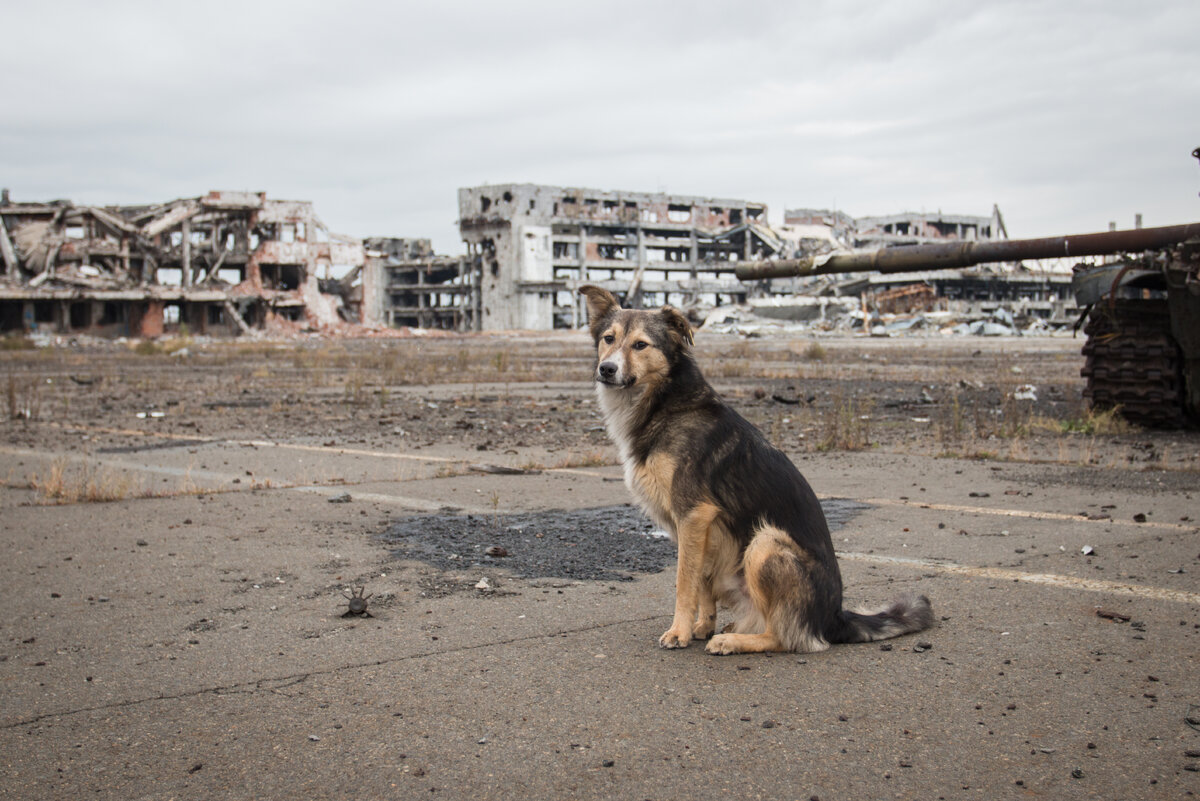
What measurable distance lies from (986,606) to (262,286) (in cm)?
7235

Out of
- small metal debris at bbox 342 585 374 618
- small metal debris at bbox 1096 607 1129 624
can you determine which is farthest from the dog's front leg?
small metal debris at bbox 1096 607 1129 624

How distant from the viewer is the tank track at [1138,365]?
12.8m

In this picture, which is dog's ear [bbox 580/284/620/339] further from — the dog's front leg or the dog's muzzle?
the dog's front leg

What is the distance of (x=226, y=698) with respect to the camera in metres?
3.80

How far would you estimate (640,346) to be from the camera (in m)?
4.95

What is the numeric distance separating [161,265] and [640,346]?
245ft

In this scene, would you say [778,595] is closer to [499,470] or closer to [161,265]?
[499,470]

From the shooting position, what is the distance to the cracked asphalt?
313 cm

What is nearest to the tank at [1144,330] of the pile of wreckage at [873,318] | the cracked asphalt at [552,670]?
the cracked asphalt at [552,670]

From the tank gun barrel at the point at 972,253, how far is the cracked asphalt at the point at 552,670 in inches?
115

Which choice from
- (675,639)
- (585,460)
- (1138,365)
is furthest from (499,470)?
(1138,365)

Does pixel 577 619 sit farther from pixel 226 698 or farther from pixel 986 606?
pixel 986 606

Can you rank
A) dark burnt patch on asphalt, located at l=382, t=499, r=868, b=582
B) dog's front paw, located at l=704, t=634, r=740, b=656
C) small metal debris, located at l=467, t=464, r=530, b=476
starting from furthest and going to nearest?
small metal debris, located at l=467, t=464, r=530, b=476 → dark burnt patch on asphalt, located at l=382, t=499, r=868, b=582 → dog's front paw, located at l=704, t=634, r=740, b=656

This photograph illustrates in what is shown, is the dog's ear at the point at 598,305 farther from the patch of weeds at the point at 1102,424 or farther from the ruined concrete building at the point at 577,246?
the ruined concrete building at the point at 577,246
